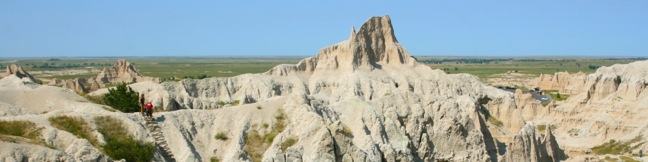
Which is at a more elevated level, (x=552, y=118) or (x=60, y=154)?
(x=60, y=154)

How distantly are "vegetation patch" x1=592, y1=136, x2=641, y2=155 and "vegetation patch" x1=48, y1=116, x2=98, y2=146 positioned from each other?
45.7m

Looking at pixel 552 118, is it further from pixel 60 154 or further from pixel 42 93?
pixel 60 154

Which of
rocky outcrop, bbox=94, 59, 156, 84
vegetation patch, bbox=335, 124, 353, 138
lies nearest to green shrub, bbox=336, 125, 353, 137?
vegetation patch, bbox=335, 124, 353, 138

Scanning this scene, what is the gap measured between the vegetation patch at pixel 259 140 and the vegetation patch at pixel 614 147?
3591cm

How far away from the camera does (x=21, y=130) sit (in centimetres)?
3055

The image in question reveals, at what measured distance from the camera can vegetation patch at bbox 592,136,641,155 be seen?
62469 millimetres

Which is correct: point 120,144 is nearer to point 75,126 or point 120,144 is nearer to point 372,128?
point 75,126

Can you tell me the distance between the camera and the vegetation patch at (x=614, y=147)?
2459 inches

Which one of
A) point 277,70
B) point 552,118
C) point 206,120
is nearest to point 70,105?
point 206,120

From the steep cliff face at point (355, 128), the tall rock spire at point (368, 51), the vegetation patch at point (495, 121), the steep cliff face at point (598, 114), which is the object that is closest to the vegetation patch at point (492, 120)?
the vegetation patch at point (495, 121)

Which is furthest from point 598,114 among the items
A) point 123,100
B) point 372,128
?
point 123,100

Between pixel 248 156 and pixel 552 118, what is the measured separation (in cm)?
5171

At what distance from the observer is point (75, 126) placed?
32219 millimetres

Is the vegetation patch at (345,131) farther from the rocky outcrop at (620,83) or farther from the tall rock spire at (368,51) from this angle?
the rocky outcrop at (620,83)
